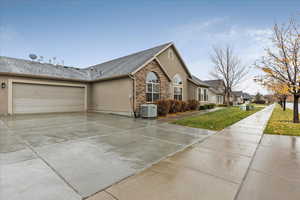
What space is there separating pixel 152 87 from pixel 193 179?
1057 cm

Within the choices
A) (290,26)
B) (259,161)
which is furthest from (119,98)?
(290,26)

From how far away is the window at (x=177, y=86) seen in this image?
15773 millimetres

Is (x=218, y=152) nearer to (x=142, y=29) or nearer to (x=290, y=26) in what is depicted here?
(x=290, y=26)

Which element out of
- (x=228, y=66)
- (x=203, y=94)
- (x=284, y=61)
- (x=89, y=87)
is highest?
(x=228, y=66)

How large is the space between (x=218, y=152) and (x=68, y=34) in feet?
54.0

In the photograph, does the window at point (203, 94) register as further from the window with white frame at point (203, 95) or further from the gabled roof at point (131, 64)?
the gabled roof at point (131, 64)

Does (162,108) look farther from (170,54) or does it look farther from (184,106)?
(170,54)

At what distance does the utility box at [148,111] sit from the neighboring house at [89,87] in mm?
761

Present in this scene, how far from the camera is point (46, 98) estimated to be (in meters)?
12.6

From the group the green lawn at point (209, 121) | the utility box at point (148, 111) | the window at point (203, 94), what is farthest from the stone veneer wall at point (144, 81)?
the window at point (203, 94)

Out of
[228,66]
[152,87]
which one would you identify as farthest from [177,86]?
[228,66]

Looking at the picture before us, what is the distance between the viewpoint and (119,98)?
11.8 metres

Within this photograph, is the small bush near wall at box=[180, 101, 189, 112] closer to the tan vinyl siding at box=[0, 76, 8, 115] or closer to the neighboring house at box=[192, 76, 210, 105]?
the neighboring house at box=[192, 76, 210, 105]

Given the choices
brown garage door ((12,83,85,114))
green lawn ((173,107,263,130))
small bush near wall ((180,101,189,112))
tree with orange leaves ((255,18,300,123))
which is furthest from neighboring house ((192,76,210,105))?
brown garage door ((12,83,85,114))
